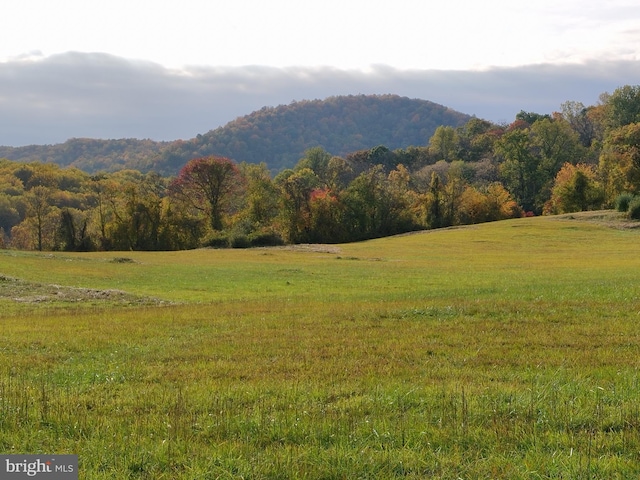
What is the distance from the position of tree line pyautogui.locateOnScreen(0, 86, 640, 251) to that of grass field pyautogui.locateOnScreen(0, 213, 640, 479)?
6386 centimetres

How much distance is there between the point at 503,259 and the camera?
169 ft

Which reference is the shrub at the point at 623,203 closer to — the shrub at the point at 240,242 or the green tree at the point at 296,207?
the green tree at the point at 296,207

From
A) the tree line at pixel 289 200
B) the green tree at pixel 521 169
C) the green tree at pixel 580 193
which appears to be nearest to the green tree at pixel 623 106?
the tree line at pixel 289 200

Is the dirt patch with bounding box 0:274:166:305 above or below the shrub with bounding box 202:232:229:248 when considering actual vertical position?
above

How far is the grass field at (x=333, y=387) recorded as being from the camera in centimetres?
605

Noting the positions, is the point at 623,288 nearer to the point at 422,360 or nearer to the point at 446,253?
the point at 422,360

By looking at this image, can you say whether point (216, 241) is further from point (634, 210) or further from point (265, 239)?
point (634, 210)

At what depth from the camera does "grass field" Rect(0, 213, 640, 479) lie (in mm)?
6051

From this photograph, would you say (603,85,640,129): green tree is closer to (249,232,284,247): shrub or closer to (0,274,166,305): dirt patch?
(249,232,284,247): shrub

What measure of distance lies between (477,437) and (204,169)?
93.1 m

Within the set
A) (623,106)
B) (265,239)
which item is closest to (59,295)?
(265,239)

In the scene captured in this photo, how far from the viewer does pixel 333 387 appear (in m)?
8.90

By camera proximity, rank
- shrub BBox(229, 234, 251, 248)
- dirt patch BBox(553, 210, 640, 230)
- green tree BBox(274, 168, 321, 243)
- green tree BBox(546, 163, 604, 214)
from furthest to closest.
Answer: green tree BBox(546, 163, 604, 214), green tree BBox(274, 168, 321, 243), shrub BBox(229, 234, 251, 248), dirt patch BBox(553, 210, 640, 230)

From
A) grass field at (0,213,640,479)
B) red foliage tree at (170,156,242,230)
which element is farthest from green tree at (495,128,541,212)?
grass field at (0,213,640,479)
